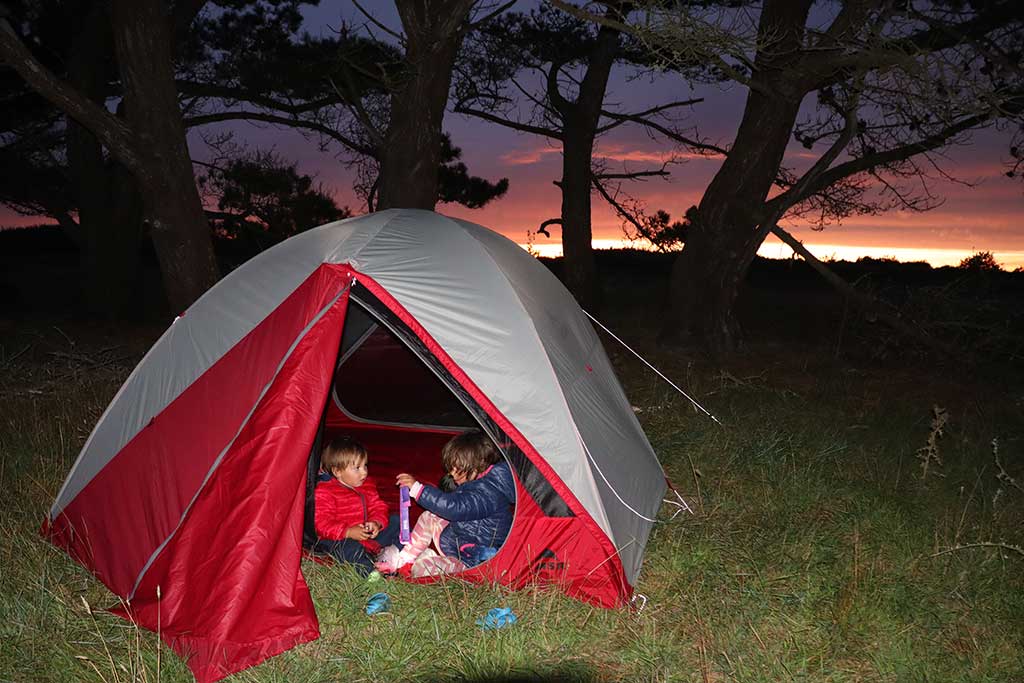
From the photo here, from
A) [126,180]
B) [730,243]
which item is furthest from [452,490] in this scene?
[126,180]

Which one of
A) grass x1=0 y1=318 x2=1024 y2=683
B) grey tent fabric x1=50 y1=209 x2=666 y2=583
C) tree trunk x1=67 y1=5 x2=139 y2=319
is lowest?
grass x1=0 y1=318 x2=1024 y2=683

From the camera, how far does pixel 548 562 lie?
11.2 feet

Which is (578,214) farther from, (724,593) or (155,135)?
(724,593)

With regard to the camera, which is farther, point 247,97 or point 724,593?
point 247,97

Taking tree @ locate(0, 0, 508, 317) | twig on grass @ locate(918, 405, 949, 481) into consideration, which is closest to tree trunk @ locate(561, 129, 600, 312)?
tree @ locate(0, 0, 508, 317)

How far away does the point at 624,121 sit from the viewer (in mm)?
12328

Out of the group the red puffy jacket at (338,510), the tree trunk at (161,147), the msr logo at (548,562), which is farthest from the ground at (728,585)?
the tree trunk at (161,147)

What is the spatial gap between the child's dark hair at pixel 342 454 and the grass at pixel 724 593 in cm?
60

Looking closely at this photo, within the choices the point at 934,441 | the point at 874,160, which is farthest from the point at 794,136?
the point at 934,441

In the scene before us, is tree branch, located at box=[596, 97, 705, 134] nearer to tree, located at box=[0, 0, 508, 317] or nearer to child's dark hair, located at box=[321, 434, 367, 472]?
tree, located at box=[0, 0, 508, 317]

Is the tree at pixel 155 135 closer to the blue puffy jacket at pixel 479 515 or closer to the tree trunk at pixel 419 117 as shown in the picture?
the tree trunk at pixel 419 117

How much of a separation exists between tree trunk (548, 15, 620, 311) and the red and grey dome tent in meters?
8.24

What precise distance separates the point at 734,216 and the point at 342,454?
5.79m

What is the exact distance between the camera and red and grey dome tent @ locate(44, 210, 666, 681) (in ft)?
9.86
